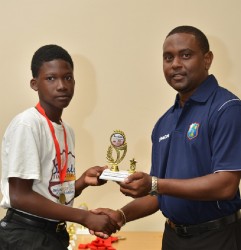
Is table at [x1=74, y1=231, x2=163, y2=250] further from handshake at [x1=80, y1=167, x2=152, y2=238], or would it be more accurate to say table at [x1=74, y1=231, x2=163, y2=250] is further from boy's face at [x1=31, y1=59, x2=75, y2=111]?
boy's face at [x1=31, y1=59, x2=75, y2=111]

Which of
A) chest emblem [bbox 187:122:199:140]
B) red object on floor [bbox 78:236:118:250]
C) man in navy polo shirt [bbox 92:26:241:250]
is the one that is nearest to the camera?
man in navy polo shirt [bbox 92:26:241:250]

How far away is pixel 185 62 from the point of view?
1.88 metres

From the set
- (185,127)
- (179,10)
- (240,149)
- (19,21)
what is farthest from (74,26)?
(240,149)

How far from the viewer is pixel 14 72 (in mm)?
3133

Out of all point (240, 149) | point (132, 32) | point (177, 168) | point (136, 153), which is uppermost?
point (132, 32)

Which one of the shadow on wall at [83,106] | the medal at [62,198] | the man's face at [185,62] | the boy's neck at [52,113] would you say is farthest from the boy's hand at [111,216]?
the shadow on wall at [83,106]

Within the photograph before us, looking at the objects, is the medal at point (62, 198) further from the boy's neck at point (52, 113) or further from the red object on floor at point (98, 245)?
the red object on floor at point (98, 245)

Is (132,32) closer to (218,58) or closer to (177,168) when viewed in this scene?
(218,58)

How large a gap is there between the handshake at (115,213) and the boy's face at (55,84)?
19.2 inches

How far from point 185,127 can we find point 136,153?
1.29 metres

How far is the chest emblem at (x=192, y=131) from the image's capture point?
1.78 m

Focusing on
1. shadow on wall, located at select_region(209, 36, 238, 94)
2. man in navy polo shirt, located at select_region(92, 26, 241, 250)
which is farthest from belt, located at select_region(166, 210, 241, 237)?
shadow on wall, located at select_region(209, 36, 238, 94)

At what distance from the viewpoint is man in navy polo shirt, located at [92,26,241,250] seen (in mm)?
1672

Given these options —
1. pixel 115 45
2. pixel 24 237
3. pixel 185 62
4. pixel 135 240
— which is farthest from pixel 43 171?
pixel 115 45
